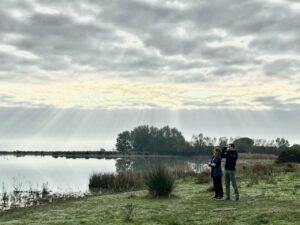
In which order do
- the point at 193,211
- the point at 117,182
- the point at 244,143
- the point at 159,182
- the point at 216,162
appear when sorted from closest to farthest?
the point at 193,211 → the point at 216,162 → the point at 159,182 → the point at 117,182 → the point at 244,143

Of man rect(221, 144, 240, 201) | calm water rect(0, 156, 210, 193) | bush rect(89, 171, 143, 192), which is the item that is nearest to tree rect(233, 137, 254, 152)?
calm water rect(0, 156, 210, 193)

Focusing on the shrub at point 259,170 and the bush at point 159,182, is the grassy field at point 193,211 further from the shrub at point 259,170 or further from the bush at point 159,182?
the shrub at point 259,170

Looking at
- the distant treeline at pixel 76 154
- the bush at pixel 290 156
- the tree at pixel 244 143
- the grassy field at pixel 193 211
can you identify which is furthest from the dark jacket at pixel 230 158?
the distant treeline at pixel 76 154

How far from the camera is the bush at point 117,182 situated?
98.8ft

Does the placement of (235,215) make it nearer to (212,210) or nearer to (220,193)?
(212,210)

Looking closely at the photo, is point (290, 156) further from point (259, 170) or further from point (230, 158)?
point (230, 158)

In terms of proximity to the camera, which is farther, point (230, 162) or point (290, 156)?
point (290, 156)

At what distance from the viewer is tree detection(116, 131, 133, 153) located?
15688 cm

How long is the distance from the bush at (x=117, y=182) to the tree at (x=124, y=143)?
123233 mm

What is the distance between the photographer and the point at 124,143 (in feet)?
517

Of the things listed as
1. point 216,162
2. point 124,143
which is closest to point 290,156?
point 216,162

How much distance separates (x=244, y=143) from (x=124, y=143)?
47.8 meters

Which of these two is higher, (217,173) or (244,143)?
(244,143)

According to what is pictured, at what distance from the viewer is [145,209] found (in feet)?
49.3
